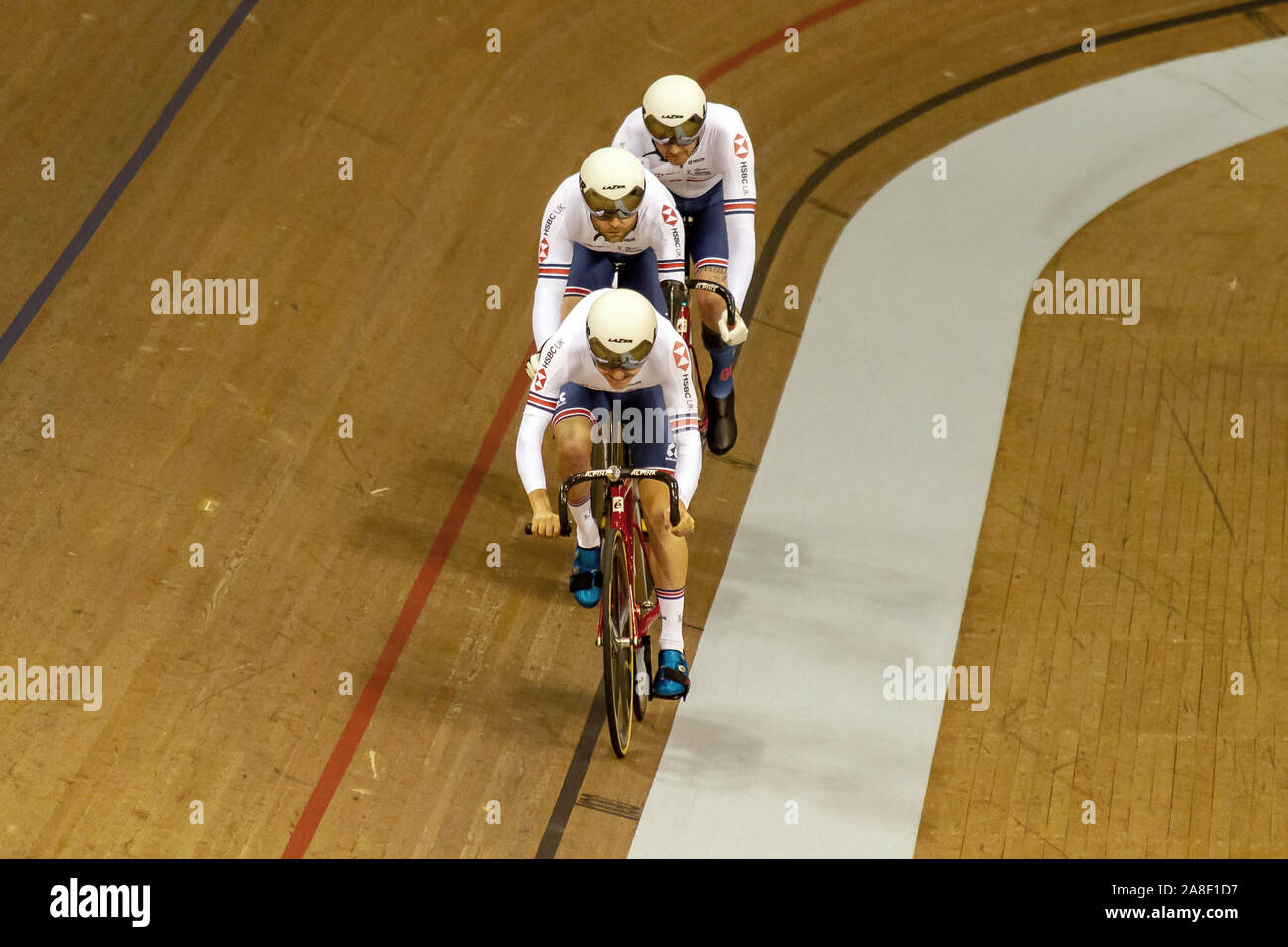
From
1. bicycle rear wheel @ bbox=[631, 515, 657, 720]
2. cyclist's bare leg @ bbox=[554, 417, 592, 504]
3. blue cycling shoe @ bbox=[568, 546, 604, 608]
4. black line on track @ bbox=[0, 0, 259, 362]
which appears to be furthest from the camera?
black line on track @ bbox=[0, 0, 259, 362]

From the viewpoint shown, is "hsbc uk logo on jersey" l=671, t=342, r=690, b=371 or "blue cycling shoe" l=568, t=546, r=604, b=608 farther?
"blue cycling shoe" l=568, t=546, r=604, b=608

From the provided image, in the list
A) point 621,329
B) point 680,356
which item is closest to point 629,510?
point 680,356

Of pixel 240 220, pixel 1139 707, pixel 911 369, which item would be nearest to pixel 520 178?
pixel 240 220

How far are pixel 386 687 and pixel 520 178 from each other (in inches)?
124

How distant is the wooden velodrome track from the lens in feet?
15.6

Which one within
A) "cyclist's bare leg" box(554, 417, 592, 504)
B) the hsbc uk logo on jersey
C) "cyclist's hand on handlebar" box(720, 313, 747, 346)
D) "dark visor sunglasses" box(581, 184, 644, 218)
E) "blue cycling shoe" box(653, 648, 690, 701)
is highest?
"dark visor sunglasses" box(581, 184, 644, 218)

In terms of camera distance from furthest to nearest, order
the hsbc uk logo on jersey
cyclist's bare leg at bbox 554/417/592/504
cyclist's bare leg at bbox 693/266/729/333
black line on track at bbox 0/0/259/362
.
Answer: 1. black line on track at bbox 0/0/259/362
2. cyclist's bare leg at bbox 693/266/729/333
3. cyclist's bare leg at bbox 554/417/592/504
4. the hsbc uk logo on jersey

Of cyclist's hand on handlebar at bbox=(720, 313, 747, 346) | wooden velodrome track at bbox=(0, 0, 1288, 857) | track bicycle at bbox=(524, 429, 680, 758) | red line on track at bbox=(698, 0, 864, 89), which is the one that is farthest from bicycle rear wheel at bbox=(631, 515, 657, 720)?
red line on track at bbox=(698, 0, 864, 89)

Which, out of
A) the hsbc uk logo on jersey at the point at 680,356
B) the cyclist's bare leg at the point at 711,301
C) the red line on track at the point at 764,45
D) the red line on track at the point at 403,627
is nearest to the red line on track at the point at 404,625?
the red line on track at the point at 403,627

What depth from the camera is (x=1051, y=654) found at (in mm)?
5258

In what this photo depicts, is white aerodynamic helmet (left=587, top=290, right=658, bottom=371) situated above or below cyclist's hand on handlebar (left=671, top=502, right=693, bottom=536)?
above

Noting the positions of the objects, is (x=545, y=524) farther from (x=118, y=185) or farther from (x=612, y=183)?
(x=118, y=185)

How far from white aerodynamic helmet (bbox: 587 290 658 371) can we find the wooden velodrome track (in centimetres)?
145

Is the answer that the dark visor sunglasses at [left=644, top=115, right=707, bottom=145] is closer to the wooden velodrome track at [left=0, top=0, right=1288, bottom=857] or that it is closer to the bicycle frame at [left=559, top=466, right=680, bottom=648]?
the bicycle frame at [left=559, top=466, right=680, bottom=648]
